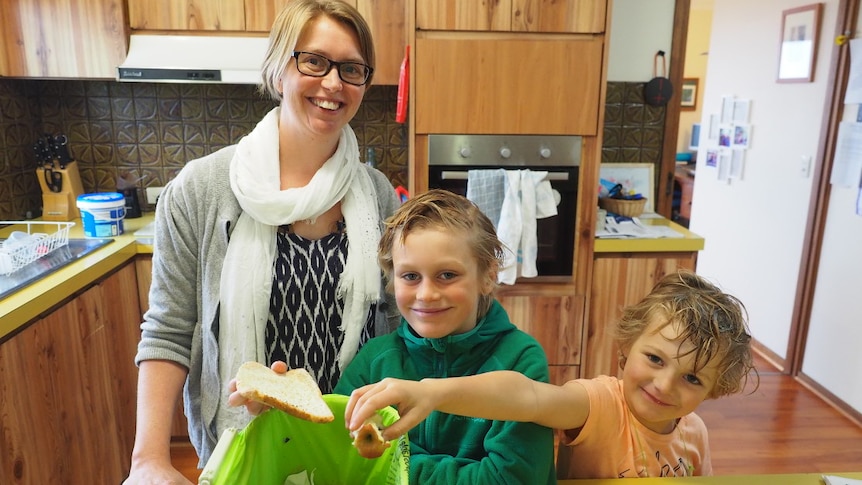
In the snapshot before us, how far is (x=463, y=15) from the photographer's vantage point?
7.02 ft

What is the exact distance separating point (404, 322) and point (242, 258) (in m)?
0.35

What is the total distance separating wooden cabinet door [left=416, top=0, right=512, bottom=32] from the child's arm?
1.55 m

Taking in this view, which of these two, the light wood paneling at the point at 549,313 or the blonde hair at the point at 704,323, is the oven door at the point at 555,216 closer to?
the light wood paneling at the point at 549,313

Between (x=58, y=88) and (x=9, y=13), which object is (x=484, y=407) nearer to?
(x=9, y=13)

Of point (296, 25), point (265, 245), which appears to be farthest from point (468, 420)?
point (296, 25)

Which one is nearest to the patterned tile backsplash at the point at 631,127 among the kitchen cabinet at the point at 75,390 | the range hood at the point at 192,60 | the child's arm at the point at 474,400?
the range hood at the point at 192,60

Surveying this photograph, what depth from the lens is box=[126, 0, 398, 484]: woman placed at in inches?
43.9

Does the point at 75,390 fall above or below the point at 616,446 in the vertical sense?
below

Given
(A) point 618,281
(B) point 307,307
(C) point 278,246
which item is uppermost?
(C) point 278,246

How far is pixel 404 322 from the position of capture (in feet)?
3.52

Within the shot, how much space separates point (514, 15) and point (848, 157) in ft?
5.71

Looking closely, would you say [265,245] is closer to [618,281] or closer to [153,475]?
[153,475]

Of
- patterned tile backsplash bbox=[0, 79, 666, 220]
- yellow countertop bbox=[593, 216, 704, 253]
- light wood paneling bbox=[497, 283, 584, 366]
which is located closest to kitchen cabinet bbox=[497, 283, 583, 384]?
light wood paneling bbox=[497, 283, 584, 366]

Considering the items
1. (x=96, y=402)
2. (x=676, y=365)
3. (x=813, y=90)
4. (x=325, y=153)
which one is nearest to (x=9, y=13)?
(x=96, y=402)
